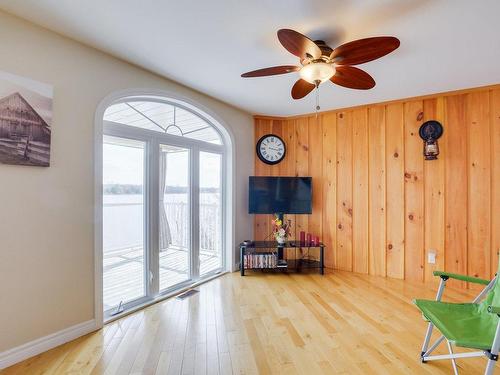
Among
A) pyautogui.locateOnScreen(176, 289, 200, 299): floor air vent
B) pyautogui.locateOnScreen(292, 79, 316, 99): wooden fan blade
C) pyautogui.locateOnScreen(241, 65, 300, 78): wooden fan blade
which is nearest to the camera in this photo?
pyautogui.locateOnScreen(241, 65, 300, 78): wooden fan blade

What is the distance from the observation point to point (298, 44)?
1.58 m

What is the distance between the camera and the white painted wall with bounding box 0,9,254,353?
172 cm

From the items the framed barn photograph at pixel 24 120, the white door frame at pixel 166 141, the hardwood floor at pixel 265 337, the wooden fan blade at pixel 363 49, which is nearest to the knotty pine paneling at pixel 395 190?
the hardwood floor at pixel 265 337

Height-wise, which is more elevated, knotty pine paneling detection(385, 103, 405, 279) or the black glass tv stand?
knotty pine paneling detection(385, 103, 405, 279)

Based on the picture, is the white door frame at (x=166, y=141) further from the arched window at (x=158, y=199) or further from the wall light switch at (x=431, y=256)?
the wall light switch at (x=431, y=256)

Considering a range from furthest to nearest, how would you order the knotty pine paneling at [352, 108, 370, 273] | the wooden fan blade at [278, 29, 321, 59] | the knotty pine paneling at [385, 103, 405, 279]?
the knotty pine paneling at [352, 108, 370, 273] → the knotty pine paneling at [385, 103, 405, 279] → the wooden fan blade at [278, 29, 321, 59]

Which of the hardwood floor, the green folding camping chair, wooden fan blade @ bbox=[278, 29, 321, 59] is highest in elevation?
wooden fan blade @ bbox=[278, 29, 321, 59]

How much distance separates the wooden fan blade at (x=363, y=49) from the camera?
150 centimetres

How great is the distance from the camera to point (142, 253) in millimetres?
2699

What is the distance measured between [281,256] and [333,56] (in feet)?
9.13

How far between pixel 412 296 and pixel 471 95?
239 centimetres

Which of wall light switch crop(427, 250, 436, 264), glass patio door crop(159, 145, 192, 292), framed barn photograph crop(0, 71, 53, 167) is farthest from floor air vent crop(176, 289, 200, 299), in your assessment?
wall light switch crop(427, 250, 436, 264)

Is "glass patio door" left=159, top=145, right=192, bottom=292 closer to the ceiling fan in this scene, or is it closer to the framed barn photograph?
the framed barn photograph

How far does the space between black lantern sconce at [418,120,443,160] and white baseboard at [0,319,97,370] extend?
155 inches
